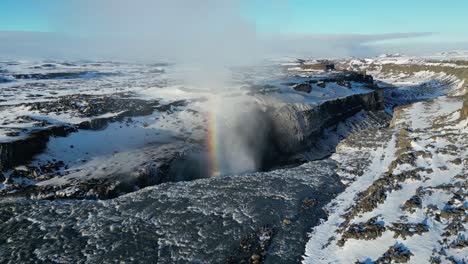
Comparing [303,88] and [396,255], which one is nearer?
[396,255]

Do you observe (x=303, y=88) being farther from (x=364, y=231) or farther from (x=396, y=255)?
(x=396, y=255)

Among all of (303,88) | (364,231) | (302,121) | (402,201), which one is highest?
(303,88)

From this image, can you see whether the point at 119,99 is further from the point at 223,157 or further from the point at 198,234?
the point at 198,234

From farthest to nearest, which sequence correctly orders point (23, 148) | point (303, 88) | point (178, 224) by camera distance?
point (303, 88), point (23, 148), point (178, 224)

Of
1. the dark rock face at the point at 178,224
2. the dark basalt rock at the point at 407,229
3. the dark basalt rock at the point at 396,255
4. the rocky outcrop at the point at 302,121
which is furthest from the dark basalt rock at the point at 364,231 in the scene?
the rocky outcrop at the point at 302,121

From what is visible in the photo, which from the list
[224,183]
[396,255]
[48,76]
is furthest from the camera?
[48,76]

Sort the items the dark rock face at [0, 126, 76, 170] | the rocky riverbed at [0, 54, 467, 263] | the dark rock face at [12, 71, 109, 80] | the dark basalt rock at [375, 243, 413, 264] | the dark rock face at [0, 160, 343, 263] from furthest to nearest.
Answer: the dark rock face at [12, 71, 109, 80], the dark rock face at [0, 126, 76, 170], the rocky riverbed at [0, 54, 467, 263], the dark rock face at [0, 160, 343, 263], the dark basalt rock at [375, 243, 413, 264]

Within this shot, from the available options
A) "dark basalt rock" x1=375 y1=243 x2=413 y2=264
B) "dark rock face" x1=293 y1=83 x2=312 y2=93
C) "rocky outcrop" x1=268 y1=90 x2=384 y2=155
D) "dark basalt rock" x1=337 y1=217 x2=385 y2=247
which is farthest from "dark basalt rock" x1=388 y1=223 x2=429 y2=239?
"dark rock face" x1=293 y1=83 x2=312 y2=93

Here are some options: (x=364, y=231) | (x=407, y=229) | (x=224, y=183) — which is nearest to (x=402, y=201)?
(x=407, y=229)

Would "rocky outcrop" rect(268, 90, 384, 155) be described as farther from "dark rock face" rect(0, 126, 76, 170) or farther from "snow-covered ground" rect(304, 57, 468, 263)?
"dark rock face" rect(0, 126, 76, 170)

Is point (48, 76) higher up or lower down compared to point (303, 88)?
higher up

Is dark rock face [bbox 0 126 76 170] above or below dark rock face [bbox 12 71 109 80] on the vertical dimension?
below

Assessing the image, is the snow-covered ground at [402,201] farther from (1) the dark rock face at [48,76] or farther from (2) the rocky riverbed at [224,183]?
(1) the dark rock face at [48,76]
